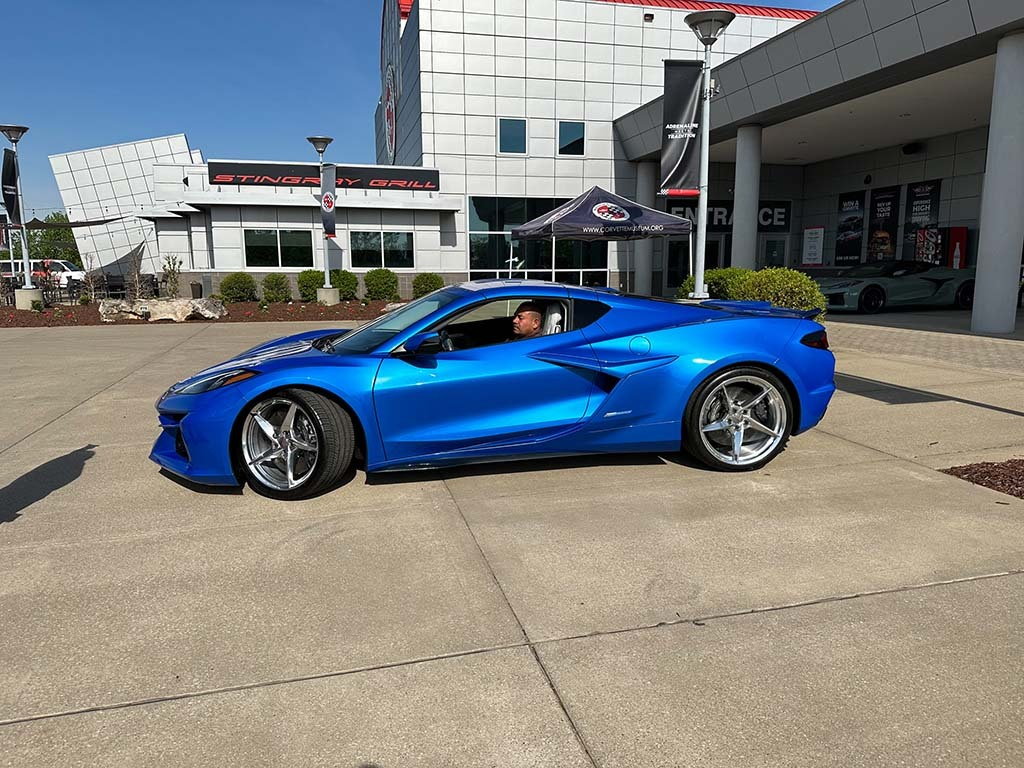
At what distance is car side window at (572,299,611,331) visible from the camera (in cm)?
466

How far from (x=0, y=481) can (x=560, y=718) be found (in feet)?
14.3

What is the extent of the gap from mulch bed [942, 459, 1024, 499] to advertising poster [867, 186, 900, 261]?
23122 millimetres

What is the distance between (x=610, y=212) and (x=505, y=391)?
1028 cm

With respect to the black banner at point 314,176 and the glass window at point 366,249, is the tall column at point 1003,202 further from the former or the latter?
the glass window at point 366,249

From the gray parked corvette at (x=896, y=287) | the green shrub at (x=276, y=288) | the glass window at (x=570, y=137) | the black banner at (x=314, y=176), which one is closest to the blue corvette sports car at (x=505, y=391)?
the gray parked corvette at (x=896, y=287)

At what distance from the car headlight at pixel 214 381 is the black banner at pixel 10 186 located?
76.1 ft

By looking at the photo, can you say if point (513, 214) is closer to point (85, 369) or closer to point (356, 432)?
point (85, 369)

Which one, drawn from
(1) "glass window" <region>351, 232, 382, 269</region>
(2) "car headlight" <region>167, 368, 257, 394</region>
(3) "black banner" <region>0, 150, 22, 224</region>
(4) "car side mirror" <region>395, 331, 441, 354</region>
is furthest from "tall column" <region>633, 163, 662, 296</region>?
(2) "car headlight" <region>167, 368, 257, 394</region>

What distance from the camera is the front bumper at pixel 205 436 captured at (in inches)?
162

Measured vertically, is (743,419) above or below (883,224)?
below

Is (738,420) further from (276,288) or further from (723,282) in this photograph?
(276,288)

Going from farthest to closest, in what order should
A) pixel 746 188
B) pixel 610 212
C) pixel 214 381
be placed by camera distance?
pixel 746 188
pixel 610 212
pixel 214 381

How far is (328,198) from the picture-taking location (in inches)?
893

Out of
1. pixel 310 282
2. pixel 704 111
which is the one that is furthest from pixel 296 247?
pixel 704 111
